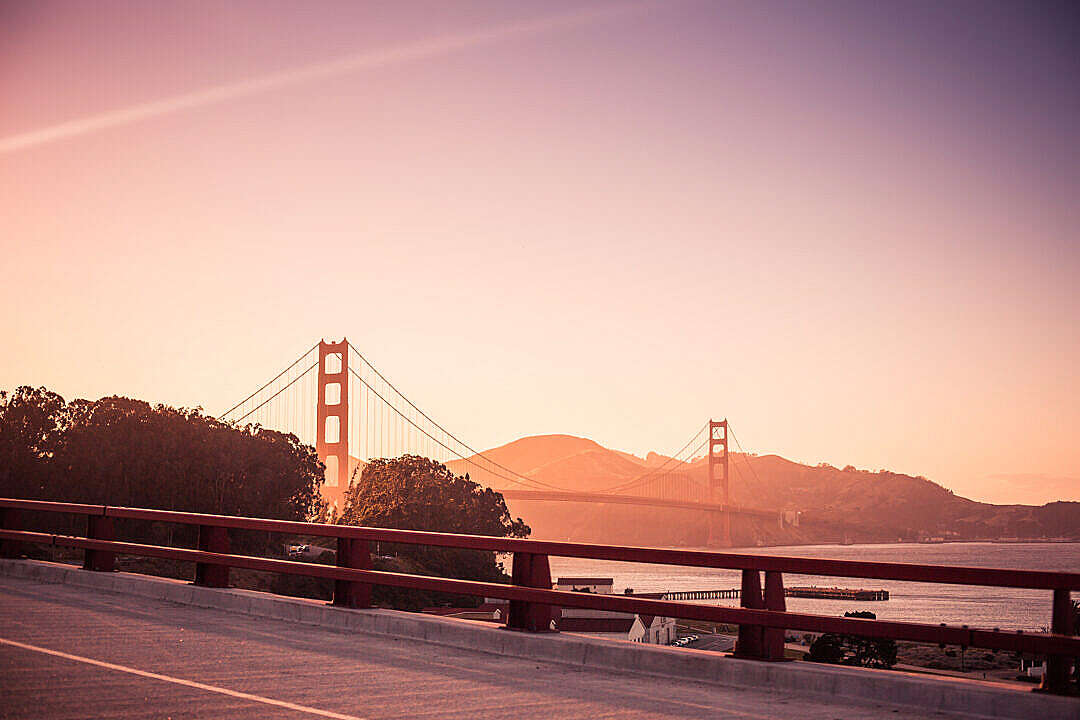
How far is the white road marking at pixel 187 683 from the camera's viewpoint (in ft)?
26.2

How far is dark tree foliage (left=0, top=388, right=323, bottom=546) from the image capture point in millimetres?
76812

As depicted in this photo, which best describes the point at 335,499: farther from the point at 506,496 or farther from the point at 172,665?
the point at 172,665

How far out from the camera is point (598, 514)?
145 meters

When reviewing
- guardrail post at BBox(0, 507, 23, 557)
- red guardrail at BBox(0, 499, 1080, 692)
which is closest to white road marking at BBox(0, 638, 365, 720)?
red guardrail at BBox(0, 499, 1080, 692)

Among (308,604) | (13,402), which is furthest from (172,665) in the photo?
(13,402)

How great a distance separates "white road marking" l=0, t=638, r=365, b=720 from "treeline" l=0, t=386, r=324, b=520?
68.2 meters

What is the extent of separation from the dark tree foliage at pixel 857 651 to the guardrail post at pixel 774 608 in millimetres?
55427

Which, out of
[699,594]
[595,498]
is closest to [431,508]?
[595,498]

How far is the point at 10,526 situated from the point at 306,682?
12.6 m

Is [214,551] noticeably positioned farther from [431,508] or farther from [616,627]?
[431,508]

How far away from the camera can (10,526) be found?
19.5 meters

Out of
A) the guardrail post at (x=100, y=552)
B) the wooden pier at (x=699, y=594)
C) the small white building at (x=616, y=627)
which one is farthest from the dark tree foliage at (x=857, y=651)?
the guardrail post at (x=100, y=552)

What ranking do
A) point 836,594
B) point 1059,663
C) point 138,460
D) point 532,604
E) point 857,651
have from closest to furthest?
1. point 1059,663
2. point 532,604
3. point 857,651
4. point 138,460
5. point 836,594

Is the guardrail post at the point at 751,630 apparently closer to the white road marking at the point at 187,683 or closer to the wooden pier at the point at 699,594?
the white road marking at the point at 187,683
